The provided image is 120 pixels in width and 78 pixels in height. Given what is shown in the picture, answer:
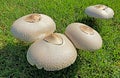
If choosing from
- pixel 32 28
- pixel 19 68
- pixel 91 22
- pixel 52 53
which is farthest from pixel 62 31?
pixel 52 53

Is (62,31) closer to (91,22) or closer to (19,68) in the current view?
(91,22)

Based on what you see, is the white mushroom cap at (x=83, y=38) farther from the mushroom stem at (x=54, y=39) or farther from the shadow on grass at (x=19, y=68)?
the shadow on grass at (x=19, y=68)

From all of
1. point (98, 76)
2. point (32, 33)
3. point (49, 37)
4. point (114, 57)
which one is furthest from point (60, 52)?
point (114, 57)

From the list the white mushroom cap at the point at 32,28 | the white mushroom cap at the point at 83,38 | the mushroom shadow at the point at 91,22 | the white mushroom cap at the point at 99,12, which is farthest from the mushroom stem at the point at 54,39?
the mushroom shadow at the point at 91,22

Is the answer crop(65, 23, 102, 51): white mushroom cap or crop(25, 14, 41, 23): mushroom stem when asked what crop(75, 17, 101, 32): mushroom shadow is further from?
crop(25, 14, 41, 23): mushroom stem

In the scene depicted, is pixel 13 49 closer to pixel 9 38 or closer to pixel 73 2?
pixel 9 38

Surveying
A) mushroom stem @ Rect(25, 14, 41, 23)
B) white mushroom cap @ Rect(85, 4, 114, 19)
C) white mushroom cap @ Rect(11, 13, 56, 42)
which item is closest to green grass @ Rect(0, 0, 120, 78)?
white mushroom cap @ Rect(85, 4, 114, 19)
